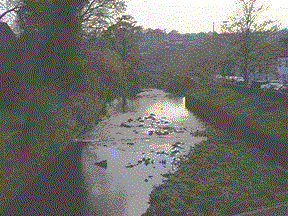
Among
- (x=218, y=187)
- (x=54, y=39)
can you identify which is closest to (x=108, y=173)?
(x=218, y=187)

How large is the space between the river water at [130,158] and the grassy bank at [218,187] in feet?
3.02

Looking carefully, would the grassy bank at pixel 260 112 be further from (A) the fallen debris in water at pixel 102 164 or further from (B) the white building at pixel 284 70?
(B) the white building at pixel 284 70

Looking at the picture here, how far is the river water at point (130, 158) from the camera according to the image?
37.5ft

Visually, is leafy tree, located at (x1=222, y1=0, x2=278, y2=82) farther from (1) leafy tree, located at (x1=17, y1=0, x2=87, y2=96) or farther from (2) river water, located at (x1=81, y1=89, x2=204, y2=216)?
(1) leafy tree, located at (x1=17, y1=0, x2=87, y2=96)

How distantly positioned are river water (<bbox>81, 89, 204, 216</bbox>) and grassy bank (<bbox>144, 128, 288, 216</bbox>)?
92cm

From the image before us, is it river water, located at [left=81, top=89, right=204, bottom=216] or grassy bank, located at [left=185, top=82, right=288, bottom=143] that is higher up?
grassy bank, located at [left=185, top=82, right=288, bottom=143]

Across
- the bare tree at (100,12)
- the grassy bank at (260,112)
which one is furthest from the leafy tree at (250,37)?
the bare tree at (100,12)

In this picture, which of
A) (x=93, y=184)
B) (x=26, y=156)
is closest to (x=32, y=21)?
(x=26, y=156)

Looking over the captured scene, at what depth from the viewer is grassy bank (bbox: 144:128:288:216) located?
32.8 ft

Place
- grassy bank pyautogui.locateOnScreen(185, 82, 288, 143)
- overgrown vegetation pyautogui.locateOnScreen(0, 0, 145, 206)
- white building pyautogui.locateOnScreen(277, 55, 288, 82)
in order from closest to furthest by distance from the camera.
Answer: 1. overgrown vegetation pyautogui.locateOnScreen(0, 0, 145, 206)
2. grassy bank pyautogui.locateOnScreen(185, 82, 288, 143)
3. white building pyautogui.locateOnScreen(277, 55, 288, 82)

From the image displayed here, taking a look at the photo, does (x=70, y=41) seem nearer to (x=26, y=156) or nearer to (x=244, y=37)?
(x=26, y=156)

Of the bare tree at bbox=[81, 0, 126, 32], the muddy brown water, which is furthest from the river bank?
the bare tree at bbox=[81, 0, 126, 32]

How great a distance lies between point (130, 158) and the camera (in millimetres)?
16734

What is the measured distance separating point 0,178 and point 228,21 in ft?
118
